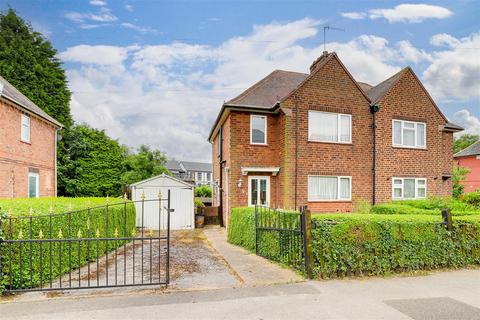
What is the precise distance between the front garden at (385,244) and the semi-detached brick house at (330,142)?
6.79 metres

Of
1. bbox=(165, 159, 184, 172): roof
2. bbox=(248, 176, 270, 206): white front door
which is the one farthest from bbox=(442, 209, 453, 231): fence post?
bbox=(165, 159, 184, 172): roof

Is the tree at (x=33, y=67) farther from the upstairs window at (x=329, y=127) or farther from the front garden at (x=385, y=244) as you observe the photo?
the front garden at (x=385, y=244)

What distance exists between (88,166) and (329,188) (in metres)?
20.8

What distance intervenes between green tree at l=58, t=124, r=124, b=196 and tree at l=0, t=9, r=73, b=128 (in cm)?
513

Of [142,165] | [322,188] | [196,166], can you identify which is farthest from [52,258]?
[196,166]

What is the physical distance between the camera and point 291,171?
14.2 m

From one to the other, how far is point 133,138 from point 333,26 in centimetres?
2370

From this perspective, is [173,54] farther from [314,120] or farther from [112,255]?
[112,255]

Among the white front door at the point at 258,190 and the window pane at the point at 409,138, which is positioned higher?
the window pane at the point at 409,138

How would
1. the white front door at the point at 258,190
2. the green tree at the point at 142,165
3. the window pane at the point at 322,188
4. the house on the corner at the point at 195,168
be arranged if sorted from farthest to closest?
1. the house on the corner at the point at 195,168
2. the green tree at the point at 142,165
3. the white front door at the point at 258,190
4. the window pane at the point at 322,188

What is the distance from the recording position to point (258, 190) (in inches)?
587

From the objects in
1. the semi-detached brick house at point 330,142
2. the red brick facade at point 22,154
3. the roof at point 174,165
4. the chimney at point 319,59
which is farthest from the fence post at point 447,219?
the roof at point 174,165

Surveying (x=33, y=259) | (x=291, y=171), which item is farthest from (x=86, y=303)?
(x=291, y=171)

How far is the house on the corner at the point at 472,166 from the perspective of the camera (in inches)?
1245
